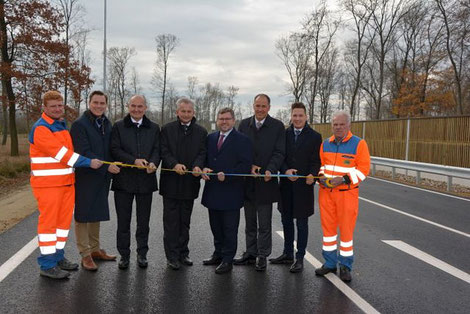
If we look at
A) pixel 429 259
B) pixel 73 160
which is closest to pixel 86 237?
pixel 73 160

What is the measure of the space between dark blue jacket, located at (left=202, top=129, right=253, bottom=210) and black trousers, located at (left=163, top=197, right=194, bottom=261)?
1.26 feet

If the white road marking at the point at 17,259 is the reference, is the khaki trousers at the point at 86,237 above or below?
above

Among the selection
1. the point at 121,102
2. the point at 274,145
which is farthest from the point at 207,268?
the point at 121,102

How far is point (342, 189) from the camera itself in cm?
477

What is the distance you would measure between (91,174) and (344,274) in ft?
11.0

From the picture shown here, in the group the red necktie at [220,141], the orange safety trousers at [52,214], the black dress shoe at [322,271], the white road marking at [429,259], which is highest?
the red necktie at [220,141]

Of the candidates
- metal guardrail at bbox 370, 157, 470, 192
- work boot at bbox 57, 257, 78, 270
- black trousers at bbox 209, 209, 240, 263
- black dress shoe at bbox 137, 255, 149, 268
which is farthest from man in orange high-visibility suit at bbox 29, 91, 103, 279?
metal guardrail at bbox 370, 157, 470, 192

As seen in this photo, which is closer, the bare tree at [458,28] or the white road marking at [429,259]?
the white road marking at [429,259]

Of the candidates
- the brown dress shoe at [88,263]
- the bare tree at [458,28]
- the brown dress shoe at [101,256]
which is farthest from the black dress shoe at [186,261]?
the bare tree at [458,28]

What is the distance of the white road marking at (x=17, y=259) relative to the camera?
4661 millimetres

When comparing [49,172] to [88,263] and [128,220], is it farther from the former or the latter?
[88,263]

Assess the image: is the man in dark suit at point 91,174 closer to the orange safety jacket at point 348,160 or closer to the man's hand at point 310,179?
the man's hand at point 310,179

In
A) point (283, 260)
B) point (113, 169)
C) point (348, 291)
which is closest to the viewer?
point (348, 291)

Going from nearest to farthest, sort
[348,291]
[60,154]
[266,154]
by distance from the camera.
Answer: [348,291] → [60,154] → [266,154]
